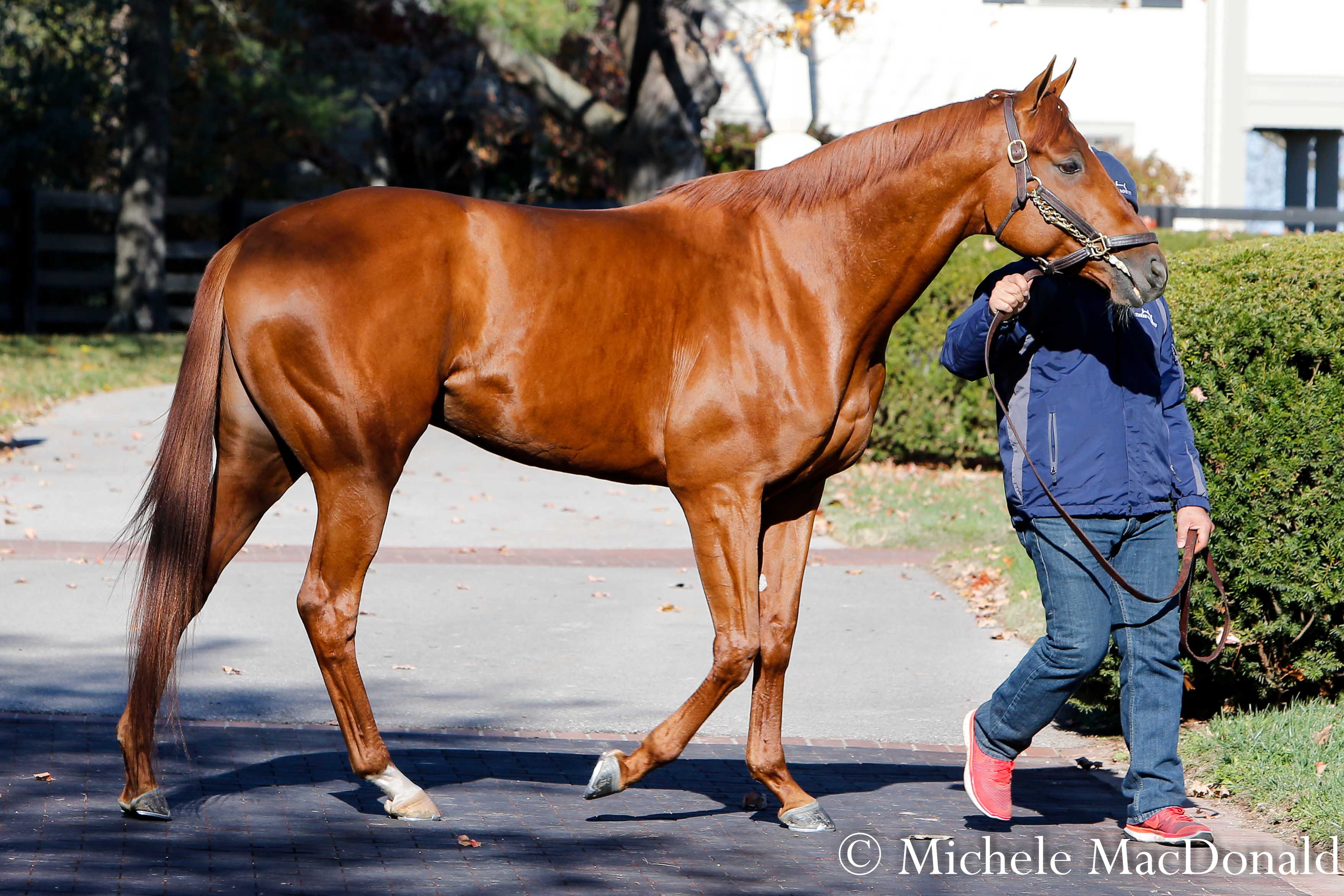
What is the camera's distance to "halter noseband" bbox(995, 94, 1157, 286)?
4.07 metres

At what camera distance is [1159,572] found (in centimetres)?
442

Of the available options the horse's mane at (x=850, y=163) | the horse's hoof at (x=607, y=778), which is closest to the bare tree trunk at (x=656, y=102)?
the horse's mane at (x=850, y=163)

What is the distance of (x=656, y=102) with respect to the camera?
53.1 feet

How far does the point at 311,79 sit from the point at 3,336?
5787mm

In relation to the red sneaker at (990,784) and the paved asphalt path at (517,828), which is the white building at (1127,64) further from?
the red sneaker at (990,784)

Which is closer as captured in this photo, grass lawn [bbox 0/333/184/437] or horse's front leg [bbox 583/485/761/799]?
horse's front leg [bbox 583/485/761/799]

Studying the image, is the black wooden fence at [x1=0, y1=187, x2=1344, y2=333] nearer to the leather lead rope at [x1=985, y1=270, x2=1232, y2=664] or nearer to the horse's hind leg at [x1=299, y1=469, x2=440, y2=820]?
the leather lead rope at [x1=985, y1=270, x2=1232, y2=664]

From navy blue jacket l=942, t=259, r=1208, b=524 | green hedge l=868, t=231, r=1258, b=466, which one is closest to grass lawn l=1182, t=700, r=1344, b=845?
navy blue jacket l=942, t=259, r=1208, b=524

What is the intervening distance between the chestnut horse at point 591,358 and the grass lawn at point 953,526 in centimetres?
329

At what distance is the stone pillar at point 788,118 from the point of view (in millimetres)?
13125

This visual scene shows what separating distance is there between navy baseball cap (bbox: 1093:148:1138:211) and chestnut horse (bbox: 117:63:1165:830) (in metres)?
0.18

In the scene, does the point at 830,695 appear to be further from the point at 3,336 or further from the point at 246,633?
the point at 3,336

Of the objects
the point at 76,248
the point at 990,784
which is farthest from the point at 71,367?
the point at 990,784

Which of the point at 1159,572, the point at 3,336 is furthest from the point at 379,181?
the point at 1159,572
